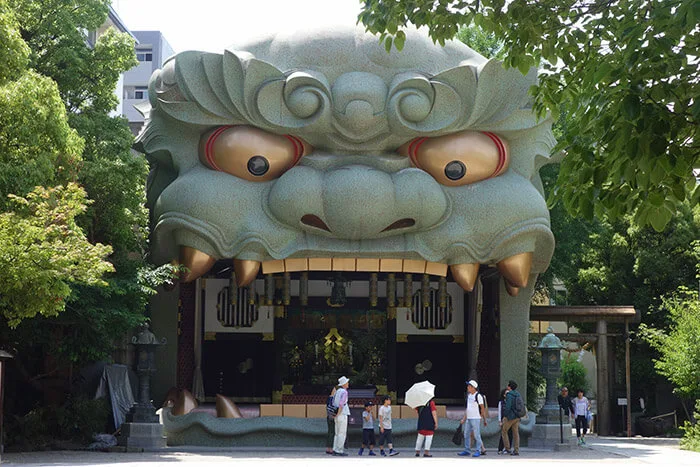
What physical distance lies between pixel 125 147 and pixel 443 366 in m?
12.0

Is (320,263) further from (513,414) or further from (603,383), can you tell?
(603,383)

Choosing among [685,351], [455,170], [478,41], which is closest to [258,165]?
[455,170]

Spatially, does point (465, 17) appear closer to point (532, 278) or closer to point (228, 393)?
point (532, 278)

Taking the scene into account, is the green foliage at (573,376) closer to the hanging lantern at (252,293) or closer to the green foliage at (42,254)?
the hanging lantern at (252,293)

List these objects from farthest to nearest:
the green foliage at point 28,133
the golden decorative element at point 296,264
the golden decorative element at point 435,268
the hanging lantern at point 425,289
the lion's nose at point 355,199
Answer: the hanging lantern at point 425,289
the golden decorative element at point 435,268
the golden decorative element at point 296,264
the lion's nose at point 355,199
the green foliage at point 28,133

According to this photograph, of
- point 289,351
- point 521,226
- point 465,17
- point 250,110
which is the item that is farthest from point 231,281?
point 465,17

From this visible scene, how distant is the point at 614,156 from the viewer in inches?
291

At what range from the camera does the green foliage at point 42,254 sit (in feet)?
48.0

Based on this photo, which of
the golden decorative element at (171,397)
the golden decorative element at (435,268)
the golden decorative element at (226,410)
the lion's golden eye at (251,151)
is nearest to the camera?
the lion's golden eye at (251,151)

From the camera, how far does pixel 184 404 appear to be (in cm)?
2441

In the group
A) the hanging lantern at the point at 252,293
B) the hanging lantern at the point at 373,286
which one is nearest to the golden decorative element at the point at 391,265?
the hanging lantern at the point at 373,286

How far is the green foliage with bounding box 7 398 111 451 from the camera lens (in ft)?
68.8

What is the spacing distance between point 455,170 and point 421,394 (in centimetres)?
537

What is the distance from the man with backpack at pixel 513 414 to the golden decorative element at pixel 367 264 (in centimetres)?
474
